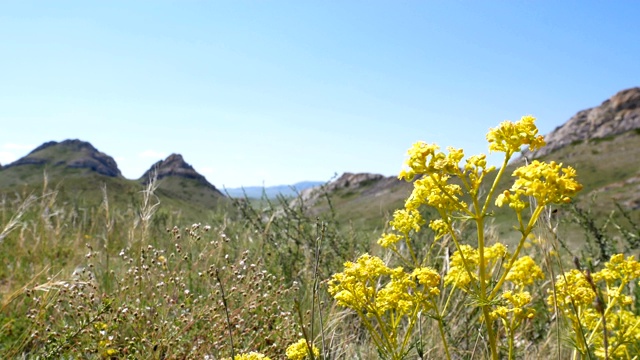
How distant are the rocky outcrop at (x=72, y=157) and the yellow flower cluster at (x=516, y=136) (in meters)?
98.0

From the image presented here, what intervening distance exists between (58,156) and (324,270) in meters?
104

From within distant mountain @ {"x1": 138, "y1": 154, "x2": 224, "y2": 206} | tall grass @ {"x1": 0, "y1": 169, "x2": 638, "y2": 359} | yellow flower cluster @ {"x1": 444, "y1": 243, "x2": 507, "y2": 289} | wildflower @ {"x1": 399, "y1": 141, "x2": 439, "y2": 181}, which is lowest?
tall grass @ {"x1": 0, "y1": 169, "x2": 638, "y2": 359}

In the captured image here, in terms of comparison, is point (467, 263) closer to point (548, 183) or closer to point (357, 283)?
point (357, 283)

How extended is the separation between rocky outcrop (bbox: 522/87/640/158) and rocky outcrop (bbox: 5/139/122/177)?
82079 mm

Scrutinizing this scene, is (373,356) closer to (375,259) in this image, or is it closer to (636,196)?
(375,259)

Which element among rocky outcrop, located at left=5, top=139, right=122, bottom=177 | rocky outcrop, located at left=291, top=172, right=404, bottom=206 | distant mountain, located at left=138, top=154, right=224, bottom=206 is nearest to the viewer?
rocky outcrop, located at left=291, top=172, right=404, bottom=206

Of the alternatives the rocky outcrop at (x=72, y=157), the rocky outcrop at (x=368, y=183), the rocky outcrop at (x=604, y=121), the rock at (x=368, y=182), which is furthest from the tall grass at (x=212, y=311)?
the rocky outcrop at (x=72, y=157)

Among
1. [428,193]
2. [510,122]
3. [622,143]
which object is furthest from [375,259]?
[622,143]

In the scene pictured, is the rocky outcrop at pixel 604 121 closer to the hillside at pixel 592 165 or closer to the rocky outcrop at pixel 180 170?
the hillside at pixel 592 165

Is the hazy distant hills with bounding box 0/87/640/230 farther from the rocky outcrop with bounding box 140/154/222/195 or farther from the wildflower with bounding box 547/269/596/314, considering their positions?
the wildflower with bounding box 547/269/596/314

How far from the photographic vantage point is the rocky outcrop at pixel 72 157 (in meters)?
91.1

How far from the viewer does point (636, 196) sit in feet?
140

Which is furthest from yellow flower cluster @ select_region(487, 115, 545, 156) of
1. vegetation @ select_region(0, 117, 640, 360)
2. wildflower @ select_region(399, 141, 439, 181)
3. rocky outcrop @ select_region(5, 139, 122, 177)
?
rocky outcrop @ select_region(5, 139, 122, 177)

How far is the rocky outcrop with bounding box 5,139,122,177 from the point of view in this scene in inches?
3585
